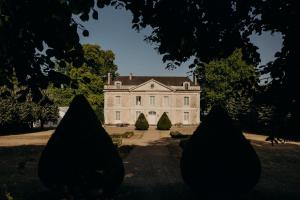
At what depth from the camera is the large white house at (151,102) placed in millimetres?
63562

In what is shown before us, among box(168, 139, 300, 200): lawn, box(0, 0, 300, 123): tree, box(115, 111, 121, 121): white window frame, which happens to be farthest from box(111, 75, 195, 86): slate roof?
box(0, 0, 300, 123): tree

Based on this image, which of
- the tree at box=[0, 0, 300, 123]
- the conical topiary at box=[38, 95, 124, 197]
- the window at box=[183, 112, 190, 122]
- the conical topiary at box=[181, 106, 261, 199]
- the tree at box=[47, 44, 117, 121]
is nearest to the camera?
the tree at box=[0, 0, 300, 123]

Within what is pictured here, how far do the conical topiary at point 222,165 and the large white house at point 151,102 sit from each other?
53748mm

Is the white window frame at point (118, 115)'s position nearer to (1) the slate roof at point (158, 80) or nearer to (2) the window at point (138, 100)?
(2) the window at point (138, 100)

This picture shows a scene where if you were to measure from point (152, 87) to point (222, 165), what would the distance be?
5459cm

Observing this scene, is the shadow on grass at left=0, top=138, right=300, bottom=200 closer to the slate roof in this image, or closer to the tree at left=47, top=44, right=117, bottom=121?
the tree at left=47, top=44, right=117, bottom=121

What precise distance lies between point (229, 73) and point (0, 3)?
58.6 meters

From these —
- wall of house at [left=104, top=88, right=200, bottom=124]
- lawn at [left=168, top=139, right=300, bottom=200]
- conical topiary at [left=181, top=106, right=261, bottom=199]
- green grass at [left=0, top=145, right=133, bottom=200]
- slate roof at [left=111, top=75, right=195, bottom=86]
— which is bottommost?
lawn at [left=168, top=139, right=300, bottom=200]

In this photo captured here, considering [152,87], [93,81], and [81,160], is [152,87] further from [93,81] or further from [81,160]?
[81,160]

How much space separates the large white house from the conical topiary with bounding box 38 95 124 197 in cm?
5412

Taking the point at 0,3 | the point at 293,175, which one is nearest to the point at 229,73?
the point at 293,175

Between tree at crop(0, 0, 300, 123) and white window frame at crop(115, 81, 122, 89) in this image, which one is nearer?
tree at crop(0, 0, 300, 123)

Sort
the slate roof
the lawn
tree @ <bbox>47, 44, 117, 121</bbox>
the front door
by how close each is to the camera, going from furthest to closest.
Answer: the slate roof, the front door, tree @ <bbox>47, 44, 117, 121</bbox>, the lawn

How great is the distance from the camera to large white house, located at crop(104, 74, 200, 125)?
63562 mm
